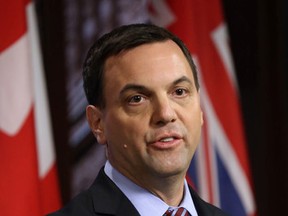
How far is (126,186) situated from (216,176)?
3.29ft

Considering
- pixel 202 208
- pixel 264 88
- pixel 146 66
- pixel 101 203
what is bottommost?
pixel 264 88

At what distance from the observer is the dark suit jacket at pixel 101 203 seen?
1.12 meters

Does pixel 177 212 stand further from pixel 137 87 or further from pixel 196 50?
pixel 196 50

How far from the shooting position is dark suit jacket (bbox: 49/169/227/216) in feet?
3.69

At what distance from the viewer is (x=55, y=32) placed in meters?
1.96

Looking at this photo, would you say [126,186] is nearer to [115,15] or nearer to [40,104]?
[40,104]

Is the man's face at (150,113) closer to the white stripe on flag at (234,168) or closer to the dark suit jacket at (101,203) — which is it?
the dark suit jacket at (101,203)

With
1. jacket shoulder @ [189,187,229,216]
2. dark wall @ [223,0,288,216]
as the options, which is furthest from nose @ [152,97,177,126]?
dark wall @ [223,0,288,216]

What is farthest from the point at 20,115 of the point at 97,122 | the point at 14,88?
the point at 97,122

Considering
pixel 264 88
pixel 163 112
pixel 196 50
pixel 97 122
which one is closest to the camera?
pixel 163 112

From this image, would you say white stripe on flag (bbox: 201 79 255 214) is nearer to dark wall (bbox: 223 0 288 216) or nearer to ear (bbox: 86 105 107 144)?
dark wall (bbox: 223 0 288 216)

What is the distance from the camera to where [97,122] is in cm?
126

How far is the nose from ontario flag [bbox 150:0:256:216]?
3.16 ft

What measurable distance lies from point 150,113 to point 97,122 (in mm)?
155
